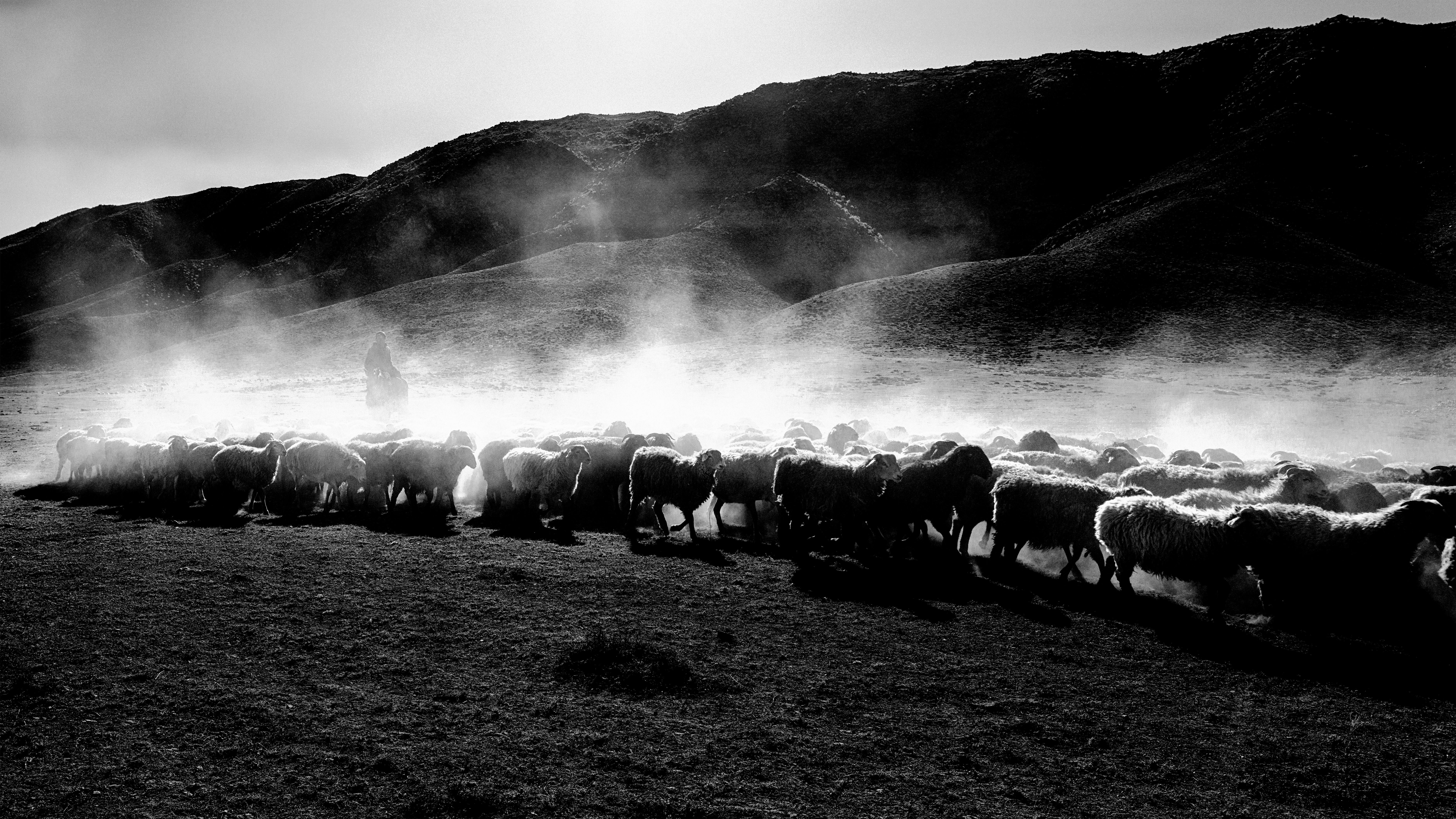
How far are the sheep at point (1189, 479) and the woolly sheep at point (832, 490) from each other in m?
3.82

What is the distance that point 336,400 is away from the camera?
34.7m

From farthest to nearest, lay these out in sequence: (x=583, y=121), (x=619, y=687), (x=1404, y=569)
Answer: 1. (x=583, y=121)
2. (x=1404, y=569)
3. (x=619, y=687)

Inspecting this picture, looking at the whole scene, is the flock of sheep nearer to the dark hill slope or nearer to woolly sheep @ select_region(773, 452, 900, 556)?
woolly sheep @ select_region(773, 452, 900, 556)

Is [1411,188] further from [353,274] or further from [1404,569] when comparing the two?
[353,274]

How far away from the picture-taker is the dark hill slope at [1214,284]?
45.1 m

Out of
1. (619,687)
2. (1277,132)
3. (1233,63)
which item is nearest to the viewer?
(619,687)

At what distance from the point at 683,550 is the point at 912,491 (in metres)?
3.48

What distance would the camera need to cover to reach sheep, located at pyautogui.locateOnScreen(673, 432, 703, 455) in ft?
53.2

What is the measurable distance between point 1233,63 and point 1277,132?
121 ft

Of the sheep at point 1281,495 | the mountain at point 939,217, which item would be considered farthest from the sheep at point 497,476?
the mountain at point 939,217

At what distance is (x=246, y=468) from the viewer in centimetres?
1420

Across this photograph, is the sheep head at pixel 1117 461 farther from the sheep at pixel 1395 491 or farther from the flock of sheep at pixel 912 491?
the sheep at pixel 1395 491

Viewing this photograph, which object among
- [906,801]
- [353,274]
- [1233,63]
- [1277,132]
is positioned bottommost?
[906,801]

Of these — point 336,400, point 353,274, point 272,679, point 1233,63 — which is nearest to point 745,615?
point 272,679
